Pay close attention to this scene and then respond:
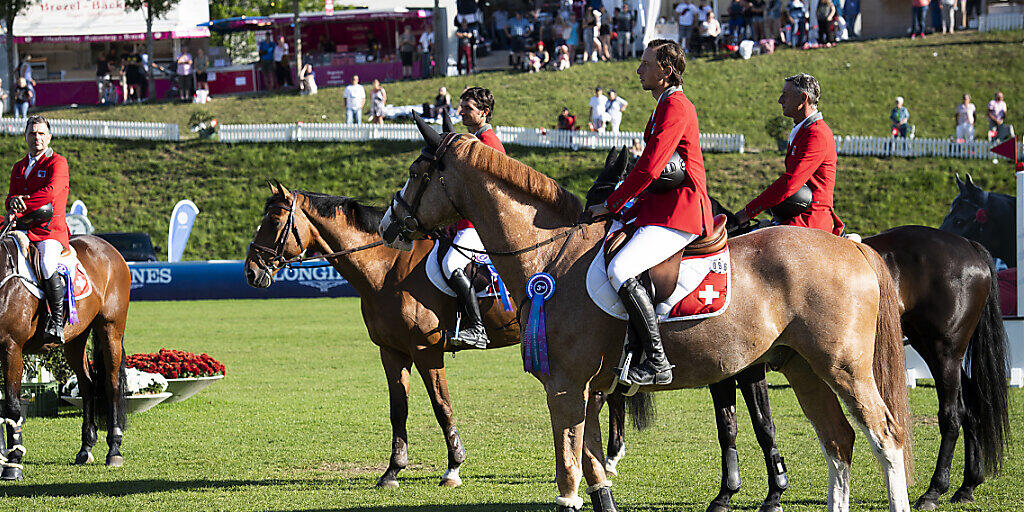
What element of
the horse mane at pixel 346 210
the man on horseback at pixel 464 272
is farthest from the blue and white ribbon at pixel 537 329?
the horse mane at pixel 346 210

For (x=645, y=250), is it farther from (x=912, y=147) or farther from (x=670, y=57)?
(x=912, y=147)

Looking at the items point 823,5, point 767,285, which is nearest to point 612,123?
point 823,5

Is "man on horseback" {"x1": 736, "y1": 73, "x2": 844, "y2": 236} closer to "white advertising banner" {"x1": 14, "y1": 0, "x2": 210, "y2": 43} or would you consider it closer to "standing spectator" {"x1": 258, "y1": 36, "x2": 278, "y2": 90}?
"standing spectator" {"x1": 258, "y1": 36, "x2": 278, "y2": 90}

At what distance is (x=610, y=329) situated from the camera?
5.50m

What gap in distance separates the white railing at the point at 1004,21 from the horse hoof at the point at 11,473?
34.6 m

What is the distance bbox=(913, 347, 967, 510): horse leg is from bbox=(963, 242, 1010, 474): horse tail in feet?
0.40

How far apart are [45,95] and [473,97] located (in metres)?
37.3

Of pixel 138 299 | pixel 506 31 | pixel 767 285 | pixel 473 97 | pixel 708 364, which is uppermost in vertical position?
pixel 506 31

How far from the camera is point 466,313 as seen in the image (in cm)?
799

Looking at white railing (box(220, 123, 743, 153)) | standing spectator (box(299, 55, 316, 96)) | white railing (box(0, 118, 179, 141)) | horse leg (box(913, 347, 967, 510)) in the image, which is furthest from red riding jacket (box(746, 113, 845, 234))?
standing spectator (box(299, 55, 316, 96))

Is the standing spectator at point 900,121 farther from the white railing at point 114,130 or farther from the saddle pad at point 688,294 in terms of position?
the saddle pad at point 688,294

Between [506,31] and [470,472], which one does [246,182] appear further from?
[470,472]

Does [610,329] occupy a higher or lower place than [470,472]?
higher

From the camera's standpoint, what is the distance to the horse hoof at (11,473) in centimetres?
796
